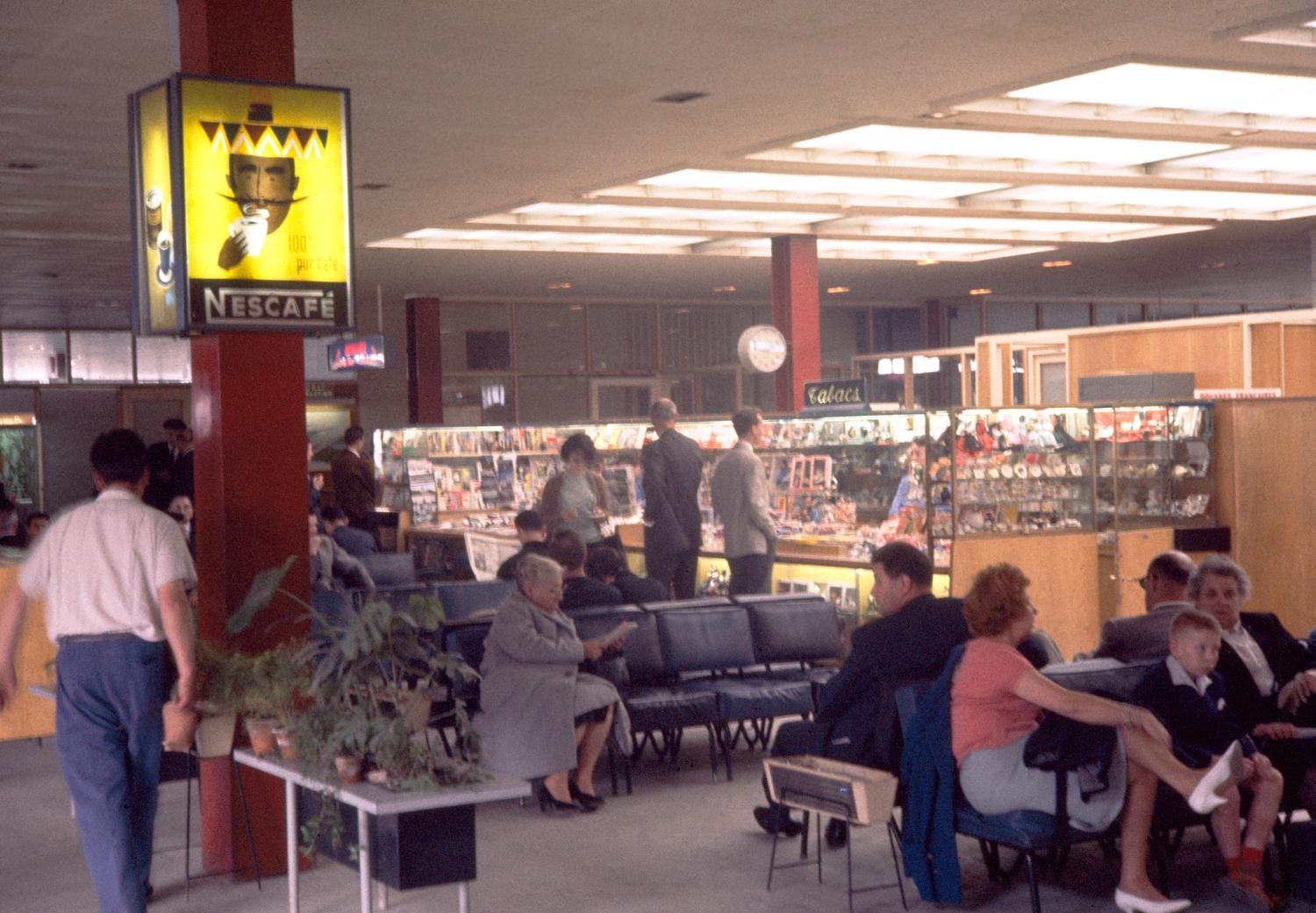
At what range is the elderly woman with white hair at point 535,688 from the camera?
22.4 feet

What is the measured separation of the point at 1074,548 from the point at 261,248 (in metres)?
5.95

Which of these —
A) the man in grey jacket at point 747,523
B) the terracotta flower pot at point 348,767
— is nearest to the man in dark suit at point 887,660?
the terracotta flower pot at point 348,767

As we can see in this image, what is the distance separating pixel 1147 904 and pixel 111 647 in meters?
3.40

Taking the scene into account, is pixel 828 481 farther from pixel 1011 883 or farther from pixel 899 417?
pixel 1011 883

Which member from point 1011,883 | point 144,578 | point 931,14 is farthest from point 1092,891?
point 931,14

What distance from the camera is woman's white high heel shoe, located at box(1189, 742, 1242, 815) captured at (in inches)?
198

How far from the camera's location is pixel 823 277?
65.3ft

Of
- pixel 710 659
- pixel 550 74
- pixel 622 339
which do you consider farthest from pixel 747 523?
pixel 622 339

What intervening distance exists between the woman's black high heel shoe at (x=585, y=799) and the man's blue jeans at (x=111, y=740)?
232 centimetres

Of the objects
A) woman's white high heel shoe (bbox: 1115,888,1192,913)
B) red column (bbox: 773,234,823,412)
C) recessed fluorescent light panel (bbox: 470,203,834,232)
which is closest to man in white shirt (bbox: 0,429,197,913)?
woman's white high heel shoe (bbox: 1115,888,1192,913)

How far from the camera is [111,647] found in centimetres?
508

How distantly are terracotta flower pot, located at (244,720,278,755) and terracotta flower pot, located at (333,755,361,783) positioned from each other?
0.58 meters

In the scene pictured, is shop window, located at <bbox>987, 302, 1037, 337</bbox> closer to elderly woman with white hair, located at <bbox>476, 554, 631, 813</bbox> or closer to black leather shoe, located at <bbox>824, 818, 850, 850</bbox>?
elderly woman with white hair, located at <bbox>476, 554, 631, 813</bbox>

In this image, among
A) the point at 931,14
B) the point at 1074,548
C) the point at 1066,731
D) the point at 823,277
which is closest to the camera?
the point at 1066,731
